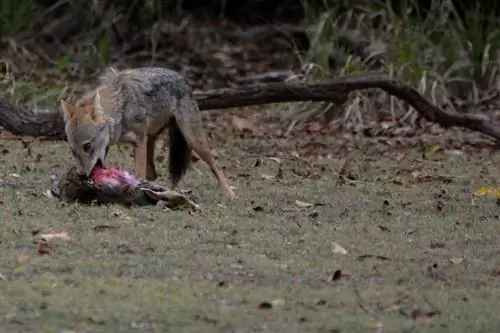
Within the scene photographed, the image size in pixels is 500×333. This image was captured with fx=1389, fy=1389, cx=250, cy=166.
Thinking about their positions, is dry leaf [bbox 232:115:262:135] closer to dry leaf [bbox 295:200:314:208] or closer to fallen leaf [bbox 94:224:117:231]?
dry leaf [bbox 295:200:314:208]

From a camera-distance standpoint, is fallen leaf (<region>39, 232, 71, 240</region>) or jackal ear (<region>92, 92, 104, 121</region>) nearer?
fallen leaf (<region>39, 232, 71, 240</region>)

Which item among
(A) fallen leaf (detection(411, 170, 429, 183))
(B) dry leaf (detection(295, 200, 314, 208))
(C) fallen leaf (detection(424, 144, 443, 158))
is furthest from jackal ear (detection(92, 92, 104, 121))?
(C) fallen leaf (detection(424, 144, 443, 158))

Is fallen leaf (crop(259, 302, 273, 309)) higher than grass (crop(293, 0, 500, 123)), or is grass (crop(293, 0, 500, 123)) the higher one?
fallen leaf (crop(259, 302, 273, 309))

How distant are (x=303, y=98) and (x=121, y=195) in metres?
4.39

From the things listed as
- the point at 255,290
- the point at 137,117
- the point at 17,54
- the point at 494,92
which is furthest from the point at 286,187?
the point at 17,54

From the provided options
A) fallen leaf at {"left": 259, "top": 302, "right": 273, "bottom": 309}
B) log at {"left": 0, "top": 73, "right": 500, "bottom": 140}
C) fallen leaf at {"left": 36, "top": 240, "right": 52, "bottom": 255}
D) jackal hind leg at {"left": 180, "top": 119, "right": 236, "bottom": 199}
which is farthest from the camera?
log at {"left": 0, "top": 73, "right": 500, "bottom": 140}

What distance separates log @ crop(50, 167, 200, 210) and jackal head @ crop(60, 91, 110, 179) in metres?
0.42

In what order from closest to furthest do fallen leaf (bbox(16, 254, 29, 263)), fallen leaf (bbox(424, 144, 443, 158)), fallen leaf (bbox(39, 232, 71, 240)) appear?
fallen leaf (bbox(16, 254, 29, 263)) < fallen leaf (bbox(39, 232, 71, 240)) < fallen leaf (bbox(424, 144, 443, 158))

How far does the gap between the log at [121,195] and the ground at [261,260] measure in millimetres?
106

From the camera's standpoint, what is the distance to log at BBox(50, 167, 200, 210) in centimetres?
905

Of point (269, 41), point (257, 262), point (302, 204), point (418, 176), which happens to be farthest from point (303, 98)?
point (269, 41)

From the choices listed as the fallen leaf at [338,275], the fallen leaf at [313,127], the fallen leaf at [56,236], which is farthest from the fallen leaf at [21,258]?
the fallen leaf at [313,127]

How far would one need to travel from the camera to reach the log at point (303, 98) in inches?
514

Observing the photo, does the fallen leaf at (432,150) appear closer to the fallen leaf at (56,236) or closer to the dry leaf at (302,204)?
the dry leaf at (302,204)
